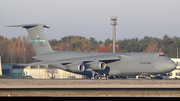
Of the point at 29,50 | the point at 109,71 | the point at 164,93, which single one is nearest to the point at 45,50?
the point at 109,71

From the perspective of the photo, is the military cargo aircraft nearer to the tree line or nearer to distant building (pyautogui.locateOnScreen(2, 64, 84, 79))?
distant building (pyautogui.locateOnScreen(2, 64, 84, 79))

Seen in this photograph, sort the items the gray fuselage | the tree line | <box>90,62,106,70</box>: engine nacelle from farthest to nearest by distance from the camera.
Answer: the tree line
<box>90,62,106,70</box>: engine nacelle
the gray fuselage

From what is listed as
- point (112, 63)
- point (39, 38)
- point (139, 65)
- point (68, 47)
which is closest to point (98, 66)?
point (112, 63)

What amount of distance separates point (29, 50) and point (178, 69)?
34317mm

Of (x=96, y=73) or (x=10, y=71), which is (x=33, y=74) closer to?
(x=10, y=71)

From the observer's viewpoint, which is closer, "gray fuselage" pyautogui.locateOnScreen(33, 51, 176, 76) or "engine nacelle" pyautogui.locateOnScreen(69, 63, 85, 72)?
"gray fuselage" pyautogui.locateOnScreen(33, 51, 176, 76)

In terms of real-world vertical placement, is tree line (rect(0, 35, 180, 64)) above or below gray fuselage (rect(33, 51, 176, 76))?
above

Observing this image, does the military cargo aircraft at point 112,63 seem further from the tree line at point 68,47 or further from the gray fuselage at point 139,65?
the tree line at point 68,47

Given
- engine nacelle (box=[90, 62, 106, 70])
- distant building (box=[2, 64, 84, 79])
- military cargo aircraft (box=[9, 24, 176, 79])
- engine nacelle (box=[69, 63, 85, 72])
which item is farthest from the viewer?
distant building (box=[2, 64, 84, 79])

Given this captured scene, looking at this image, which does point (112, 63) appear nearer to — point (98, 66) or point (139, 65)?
point (98, 66)

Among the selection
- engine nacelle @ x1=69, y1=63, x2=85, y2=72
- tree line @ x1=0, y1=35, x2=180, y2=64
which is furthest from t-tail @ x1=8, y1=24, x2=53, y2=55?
tree line @ x1=0, y1=35, x2=180, y2=64

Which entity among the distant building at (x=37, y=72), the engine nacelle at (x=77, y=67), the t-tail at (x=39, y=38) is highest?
the t-tail at (x=39, y=38)

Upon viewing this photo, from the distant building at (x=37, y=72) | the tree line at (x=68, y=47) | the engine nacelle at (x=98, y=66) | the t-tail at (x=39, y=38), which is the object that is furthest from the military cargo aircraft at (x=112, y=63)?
the tree line at (x=68, y=47)

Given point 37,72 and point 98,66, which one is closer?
point 98,66
